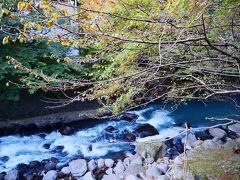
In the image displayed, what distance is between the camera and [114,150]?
7.27 meters

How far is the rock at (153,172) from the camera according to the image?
→ 16.7 feet

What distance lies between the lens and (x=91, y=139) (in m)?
8.11

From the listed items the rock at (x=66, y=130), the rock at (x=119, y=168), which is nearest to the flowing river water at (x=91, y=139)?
the rock at (x=66, y=130)

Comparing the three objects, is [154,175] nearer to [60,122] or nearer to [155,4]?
[155,4]

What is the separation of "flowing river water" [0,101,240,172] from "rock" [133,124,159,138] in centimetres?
22

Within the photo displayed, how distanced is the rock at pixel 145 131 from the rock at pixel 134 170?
2538 millimetres

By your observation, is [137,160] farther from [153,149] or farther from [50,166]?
[50,166]

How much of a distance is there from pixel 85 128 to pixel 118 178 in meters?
3.99

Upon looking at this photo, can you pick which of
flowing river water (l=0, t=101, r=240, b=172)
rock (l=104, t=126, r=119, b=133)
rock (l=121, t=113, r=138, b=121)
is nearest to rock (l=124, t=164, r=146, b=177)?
flowing river water (l=0, t=101, r=240, b=172)

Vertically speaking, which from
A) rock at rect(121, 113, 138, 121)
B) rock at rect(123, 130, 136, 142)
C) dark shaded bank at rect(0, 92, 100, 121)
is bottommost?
rock at rect(123, 130, 136, 142)

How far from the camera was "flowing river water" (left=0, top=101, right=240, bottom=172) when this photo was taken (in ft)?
23.1

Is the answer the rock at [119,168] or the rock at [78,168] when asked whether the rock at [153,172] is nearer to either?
the rock at [119,168]

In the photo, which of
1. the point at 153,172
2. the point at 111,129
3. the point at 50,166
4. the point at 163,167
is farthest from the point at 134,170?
the point at 111,129

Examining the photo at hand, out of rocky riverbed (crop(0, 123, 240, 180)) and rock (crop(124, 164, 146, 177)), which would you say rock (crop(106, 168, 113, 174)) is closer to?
rocky riverbed (crop(0, 123, 240, 180))
